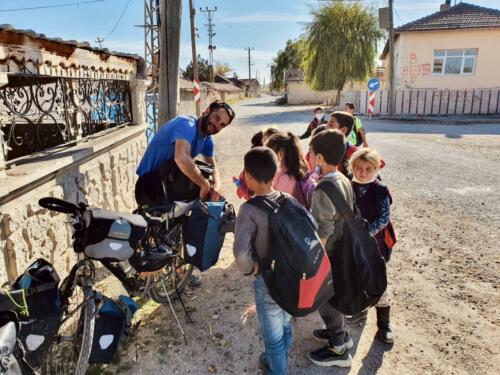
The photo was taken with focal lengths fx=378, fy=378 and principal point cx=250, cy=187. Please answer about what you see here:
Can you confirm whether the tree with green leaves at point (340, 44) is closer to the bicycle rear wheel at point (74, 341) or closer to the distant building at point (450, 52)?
the distant building at point (450, 52)

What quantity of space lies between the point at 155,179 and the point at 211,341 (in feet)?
4.55

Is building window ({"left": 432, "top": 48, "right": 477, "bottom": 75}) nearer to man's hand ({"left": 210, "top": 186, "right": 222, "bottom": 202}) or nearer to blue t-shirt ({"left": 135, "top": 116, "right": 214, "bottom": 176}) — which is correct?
man's hand ({"left": 210, "top": 186, "right": 222, "bottom": 202})

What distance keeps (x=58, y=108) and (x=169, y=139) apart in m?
1.55

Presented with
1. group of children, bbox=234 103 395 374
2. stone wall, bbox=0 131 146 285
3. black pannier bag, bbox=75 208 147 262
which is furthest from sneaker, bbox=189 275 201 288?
black pannier bag, bbox=75 208 147 262

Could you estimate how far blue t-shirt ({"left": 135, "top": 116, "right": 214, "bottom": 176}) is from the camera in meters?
3.12

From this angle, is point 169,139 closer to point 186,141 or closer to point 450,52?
point 186,141

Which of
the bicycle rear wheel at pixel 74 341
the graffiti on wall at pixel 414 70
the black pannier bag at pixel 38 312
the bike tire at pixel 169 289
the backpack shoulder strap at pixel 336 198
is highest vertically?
the graffiti on wall at pixel 414 70

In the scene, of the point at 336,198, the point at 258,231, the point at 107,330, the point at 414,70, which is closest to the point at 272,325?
the point at 258,231

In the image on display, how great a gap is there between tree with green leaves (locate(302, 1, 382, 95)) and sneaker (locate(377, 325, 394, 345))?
2590cm

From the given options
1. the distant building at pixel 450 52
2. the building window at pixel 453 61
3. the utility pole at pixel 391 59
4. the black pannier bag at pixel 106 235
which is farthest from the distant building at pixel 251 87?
the black pannier bag at pixel 106 235

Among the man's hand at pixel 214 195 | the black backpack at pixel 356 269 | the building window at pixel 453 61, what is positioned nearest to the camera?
the black backpack at pixel 356 269

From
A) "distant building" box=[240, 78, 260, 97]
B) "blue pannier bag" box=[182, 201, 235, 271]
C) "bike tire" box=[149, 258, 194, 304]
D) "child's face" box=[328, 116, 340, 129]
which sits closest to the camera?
"blue pannier bag" box=[182, 201, 235, 271]

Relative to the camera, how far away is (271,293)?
2.22 metres

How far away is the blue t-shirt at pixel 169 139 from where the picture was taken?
3119mm
